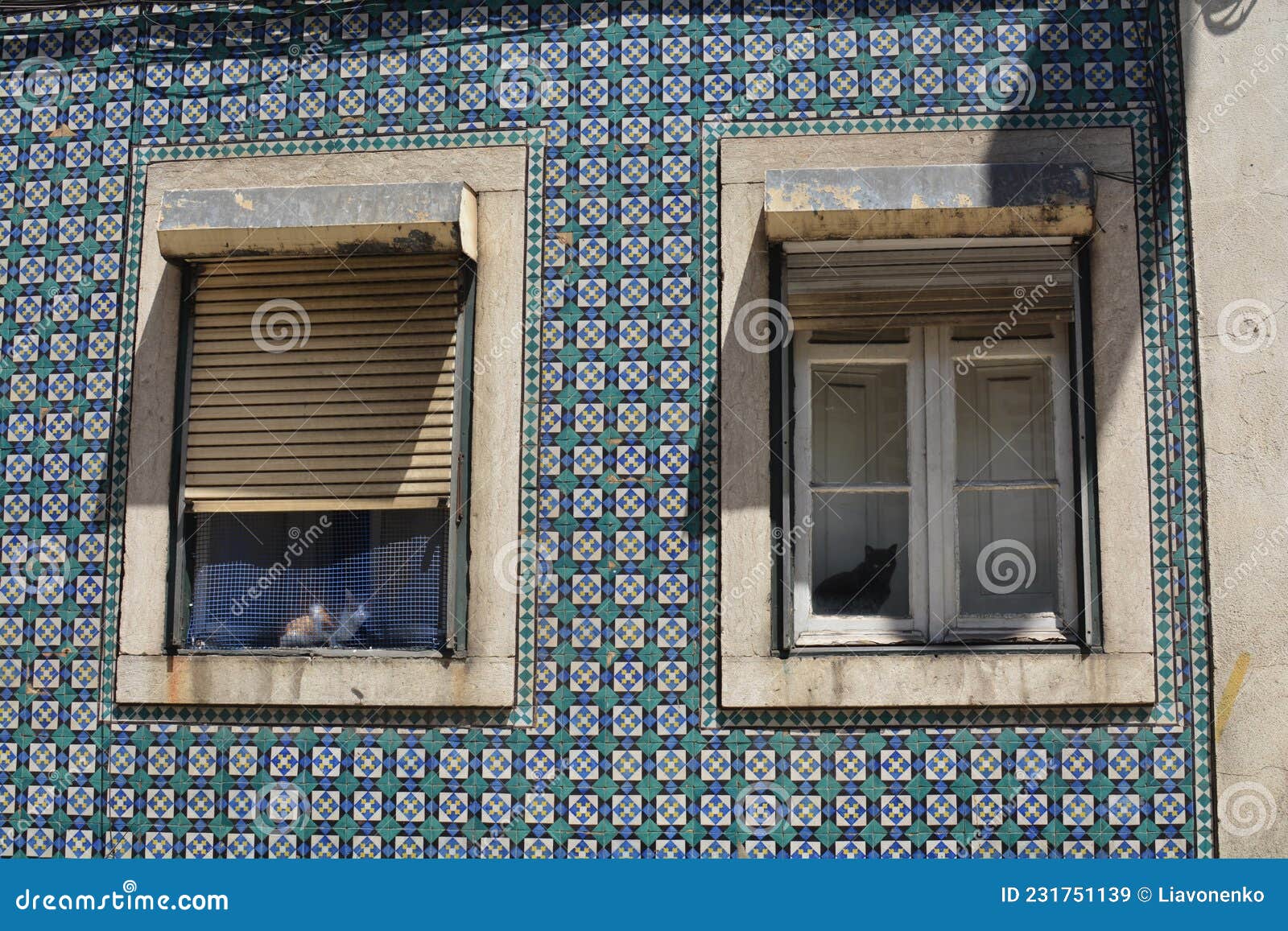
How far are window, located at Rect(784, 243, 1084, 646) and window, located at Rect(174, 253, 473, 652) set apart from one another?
1499 mm

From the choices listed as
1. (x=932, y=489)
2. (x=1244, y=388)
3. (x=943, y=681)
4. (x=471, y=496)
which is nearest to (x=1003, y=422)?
(x=932, y=489)

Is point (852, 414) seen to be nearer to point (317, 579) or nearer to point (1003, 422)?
point (1003, 422)

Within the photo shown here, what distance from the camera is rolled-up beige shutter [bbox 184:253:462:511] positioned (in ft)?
20.4

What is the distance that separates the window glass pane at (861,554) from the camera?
6242 mm

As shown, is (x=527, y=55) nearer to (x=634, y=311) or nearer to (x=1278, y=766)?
(x=634, y=311)

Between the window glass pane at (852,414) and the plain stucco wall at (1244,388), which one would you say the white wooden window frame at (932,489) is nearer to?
the window glass pane at (852,414)

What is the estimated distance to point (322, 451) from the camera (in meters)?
6.25

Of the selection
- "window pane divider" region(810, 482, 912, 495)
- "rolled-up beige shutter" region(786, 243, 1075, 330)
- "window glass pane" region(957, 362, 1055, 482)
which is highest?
"rolled-up beige shutter" region(786, 243, 1075, 330)

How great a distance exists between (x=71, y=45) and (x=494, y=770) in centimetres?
375

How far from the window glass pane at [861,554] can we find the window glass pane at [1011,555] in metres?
0.26

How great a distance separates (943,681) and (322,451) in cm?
272

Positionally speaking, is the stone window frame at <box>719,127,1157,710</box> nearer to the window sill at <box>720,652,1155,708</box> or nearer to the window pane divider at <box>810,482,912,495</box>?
the window sill at <box>720,652,1155,708</box>

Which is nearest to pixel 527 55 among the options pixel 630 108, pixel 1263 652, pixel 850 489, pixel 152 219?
pixel 630 108

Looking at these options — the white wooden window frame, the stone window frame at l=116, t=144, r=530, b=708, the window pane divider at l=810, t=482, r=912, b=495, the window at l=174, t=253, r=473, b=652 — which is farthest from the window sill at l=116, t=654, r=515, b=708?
the window pane divider at l=810, t=482, r=912, b=495
